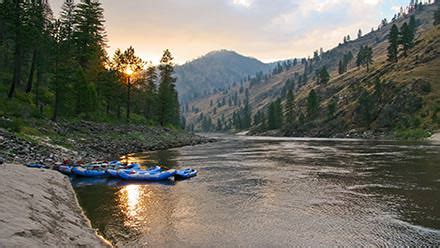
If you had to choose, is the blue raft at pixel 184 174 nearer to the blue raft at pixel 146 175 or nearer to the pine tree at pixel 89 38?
the blue raft at pixel 146 175

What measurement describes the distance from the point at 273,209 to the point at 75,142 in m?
37.7

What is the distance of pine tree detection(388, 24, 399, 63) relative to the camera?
158 m

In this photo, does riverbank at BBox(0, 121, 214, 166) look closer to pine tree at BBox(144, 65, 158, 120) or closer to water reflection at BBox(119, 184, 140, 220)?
water reflection at BBox(119, 184, 140, 220)

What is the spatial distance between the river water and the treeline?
109ft

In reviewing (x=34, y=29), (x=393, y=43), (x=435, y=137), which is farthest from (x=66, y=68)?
(x=393, y=43)

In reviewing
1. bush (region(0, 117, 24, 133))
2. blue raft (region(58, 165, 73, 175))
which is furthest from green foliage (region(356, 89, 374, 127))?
bush (region(0, 117, 24, 133))

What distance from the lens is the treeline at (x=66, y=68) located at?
58438 millimetres

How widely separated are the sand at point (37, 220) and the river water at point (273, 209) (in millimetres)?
1770

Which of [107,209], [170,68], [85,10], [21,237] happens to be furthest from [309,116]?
[21,237]

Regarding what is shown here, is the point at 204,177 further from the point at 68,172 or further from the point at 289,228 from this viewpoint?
the point at 289,228

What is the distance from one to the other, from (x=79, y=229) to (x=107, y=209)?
22.9ft

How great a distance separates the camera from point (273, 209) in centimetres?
2373

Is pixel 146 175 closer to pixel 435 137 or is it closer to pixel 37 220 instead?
pixel 37 220

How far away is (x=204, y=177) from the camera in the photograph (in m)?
36.6
